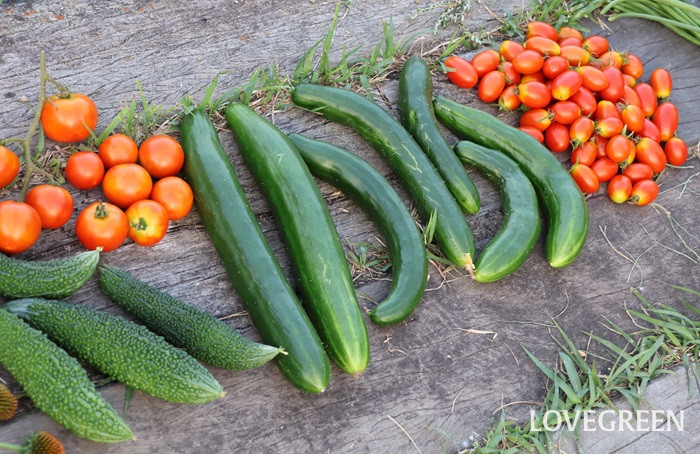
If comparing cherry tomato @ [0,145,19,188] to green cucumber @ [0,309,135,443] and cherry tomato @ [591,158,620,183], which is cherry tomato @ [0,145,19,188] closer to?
green cucumber @ [0,309,135,443]

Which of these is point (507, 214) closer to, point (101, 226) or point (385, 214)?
point (385, 214)

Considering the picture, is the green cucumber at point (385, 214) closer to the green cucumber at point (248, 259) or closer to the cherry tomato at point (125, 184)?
the green cucumber at point (248, 259)

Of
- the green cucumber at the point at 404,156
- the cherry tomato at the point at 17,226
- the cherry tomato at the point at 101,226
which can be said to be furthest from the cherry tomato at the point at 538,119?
the cherry tomato at the point at 17,226

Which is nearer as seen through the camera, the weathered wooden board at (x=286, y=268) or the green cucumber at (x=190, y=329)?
the green cucumber at (x=190, y=329)

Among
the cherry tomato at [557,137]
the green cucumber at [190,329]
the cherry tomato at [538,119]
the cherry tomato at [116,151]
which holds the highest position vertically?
the cherry tomato at [116,151]

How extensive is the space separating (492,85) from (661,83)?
0.98m

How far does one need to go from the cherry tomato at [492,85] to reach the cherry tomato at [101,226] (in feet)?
6.25

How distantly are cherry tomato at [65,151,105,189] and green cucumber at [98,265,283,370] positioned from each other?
1.66 ft

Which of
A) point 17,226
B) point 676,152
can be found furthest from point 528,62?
Result: point 17,226

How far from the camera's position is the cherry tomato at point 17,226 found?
2.57 meters

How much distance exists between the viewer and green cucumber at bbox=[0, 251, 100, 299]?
8.05ft

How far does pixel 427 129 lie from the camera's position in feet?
11.0

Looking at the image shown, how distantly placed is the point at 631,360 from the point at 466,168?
1.14 m

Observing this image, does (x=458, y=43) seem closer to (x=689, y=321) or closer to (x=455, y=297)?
(x=455, y=297)
